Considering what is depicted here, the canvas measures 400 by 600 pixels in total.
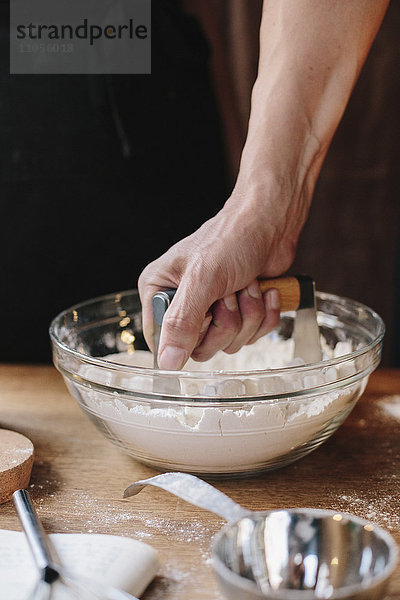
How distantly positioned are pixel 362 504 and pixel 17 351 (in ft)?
2.53

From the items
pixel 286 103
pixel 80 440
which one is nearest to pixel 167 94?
pixel 286 103

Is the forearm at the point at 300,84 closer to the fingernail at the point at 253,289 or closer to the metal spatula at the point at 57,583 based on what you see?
the fingernail at the point at 253,289

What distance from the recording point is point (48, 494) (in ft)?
2.21

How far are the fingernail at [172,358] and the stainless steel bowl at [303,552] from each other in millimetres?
225

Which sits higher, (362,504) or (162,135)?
(162,135)

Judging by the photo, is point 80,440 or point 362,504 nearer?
point 362,504

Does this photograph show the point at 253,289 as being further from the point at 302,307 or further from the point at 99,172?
the point at 99,172

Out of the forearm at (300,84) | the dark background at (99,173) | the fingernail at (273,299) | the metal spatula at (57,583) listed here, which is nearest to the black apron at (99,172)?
the dark background at (99,173)

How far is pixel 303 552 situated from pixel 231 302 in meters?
0.34

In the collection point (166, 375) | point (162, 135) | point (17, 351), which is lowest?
point (17, 351)

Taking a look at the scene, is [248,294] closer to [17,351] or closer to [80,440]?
[80,440]

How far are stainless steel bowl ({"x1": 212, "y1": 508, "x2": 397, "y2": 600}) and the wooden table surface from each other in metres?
0.07

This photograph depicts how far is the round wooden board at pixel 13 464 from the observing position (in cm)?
65

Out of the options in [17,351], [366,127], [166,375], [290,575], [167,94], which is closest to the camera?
[290,575]
